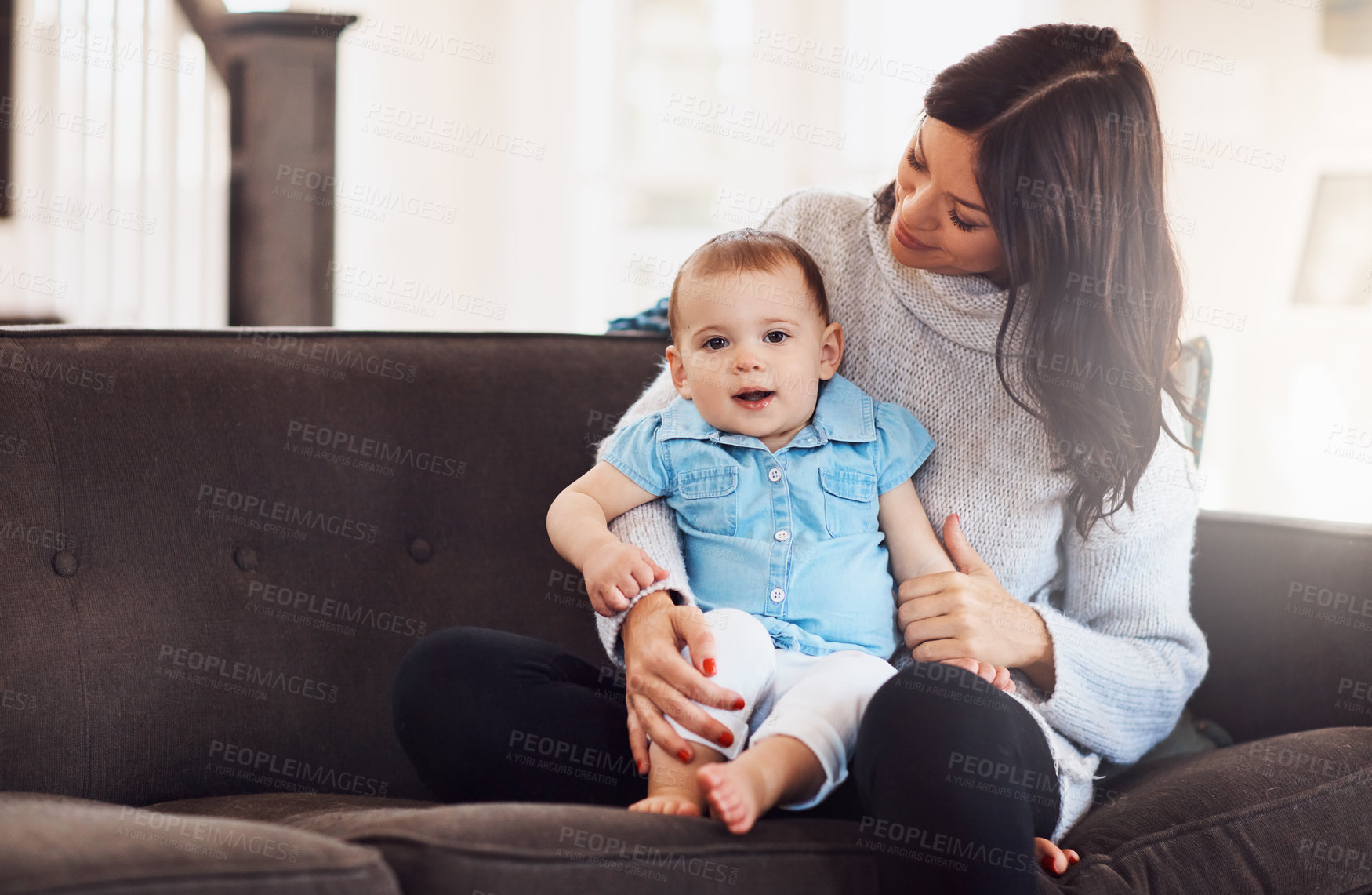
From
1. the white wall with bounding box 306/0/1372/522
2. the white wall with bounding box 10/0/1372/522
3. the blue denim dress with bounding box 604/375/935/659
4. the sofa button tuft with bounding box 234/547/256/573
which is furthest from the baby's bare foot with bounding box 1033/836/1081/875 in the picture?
the white wall with bounding box 306/0/1372/522

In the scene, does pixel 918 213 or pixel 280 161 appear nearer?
pixel 918 213

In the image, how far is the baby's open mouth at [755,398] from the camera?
1.06m

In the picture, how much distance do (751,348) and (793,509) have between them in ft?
0.56

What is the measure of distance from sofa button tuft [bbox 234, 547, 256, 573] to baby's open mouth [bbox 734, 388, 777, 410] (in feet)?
1.88

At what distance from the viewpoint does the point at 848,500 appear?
1083mm

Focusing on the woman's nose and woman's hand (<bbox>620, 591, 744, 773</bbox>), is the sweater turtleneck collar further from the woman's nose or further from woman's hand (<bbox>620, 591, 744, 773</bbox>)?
woman's hand (<bbox>620, 591, 744, 773</bbox>)

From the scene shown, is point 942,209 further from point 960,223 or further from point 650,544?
point 650,544

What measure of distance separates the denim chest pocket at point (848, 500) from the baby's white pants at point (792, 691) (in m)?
0.14

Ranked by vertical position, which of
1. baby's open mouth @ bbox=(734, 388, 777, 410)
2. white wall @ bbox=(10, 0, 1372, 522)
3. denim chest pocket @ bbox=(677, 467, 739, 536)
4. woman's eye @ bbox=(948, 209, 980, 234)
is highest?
white wall @ bbox=(10, 0, 1372, 522)

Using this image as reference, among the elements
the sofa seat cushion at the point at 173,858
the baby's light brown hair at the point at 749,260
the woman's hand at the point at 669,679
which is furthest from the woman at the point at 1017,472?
the sofa seat cushion at the point at 173,858

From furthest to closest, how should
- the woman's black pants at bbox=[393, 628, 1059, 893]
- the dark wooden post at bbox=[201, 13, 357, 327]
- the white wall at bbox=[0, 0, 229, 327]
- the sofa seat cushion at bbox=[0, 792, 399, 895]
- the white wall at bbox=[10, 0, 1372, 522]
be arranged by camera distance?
1. the white wall at bbox=[10, 0, 1372, 522]
2. the white wall at bbox=[0, 0, 229, 327]
3. the dark wooden post at bbox=[201, 13, 357, 327]
4. the woman's black pants at bbox=[393, 628, 1059, 893]
5. the sofa seat cushion at bbox=[0, 792, 399, 895]

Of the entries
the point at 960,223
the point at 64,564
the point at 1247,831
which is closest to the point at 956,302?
the point at 960,223

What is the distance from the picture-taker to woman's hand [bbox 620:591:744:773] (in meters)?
0.90

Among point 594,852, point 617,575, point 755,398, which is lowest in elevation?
point 594,852
